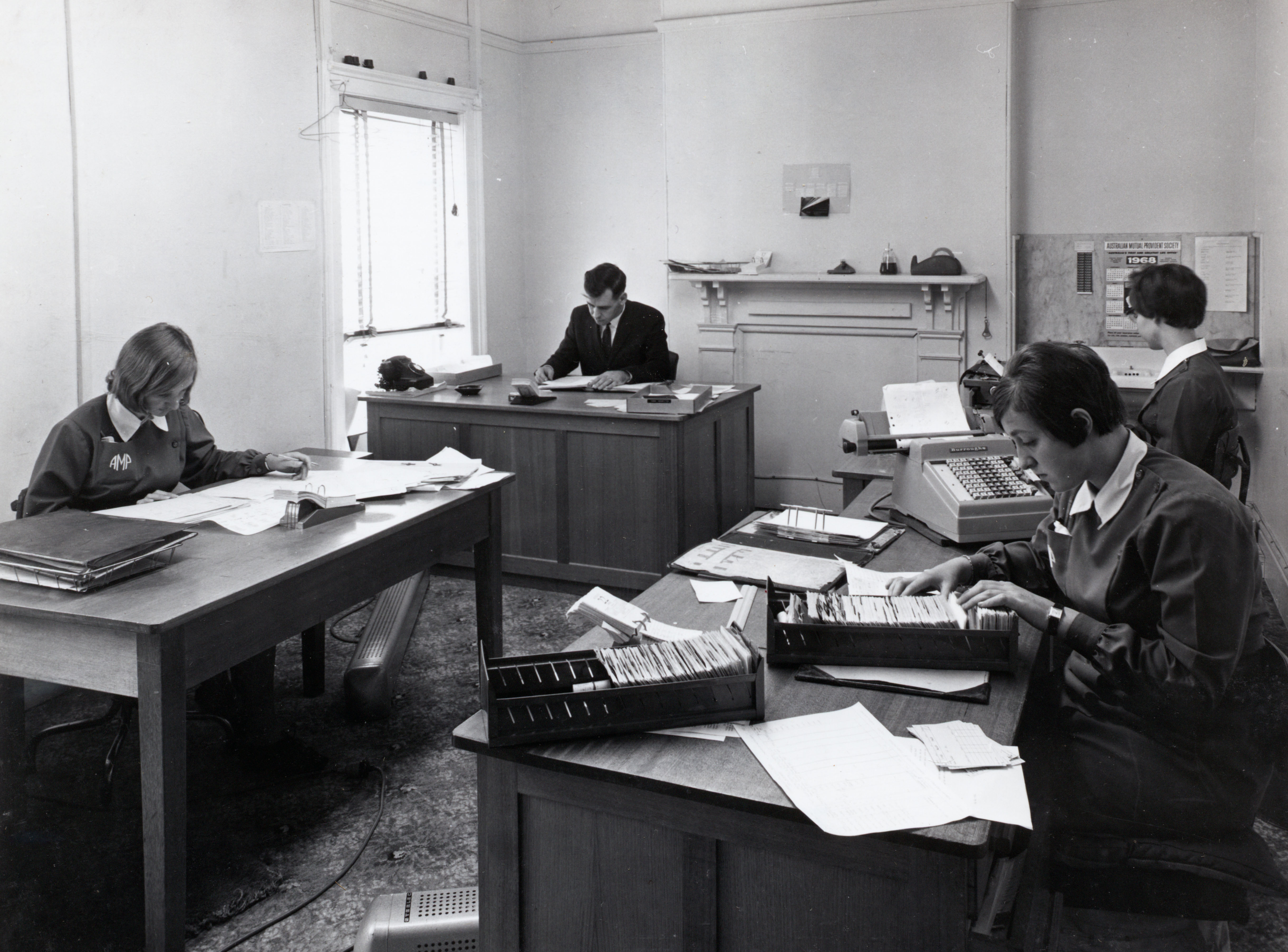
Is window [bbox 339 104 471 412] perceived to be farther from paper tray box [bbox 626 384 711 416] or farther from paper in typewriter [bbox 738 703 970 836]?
paper in typewriter [bbox 738 703 970 836]

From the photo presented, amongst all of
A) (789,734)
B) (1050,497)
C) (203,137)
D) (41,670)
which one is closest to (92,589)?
(41,670)

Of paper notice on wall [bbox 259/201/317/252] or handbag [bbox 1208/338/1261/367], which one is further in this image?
handbag [bbox 1208/338/1261/367]

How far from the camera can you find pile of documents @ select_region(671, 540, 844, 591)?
2291 millimetres

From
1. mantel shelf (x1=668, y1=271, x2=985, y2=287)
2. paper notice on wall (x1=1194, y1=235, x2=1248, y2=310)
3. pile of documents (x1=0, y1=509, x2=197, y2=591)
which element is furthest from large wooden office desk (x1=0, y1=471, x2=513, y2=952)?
paper notice on wall (x1=1194, y1=235, x2=1248, y2=310)

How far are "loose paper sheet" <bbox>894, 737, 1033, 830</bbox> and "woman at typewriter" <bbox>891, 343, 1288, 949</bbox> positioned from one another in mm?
369

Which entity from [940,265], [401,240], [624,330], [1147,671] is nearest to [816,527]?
[1147,671]

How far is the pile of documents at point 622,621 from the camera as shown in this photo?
193cm

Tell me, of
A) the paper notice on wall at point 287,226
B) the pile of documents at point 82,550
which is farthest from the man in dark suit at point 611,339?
the pile of documents at point 82,550

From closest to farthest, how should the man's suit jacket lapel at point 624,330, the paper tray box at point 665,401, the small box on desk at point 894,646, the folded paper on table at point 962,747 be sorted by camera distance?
the folded paper on table at point 962,747 < the small box on desk at point 894,646 < the paper tray box at point 665,401 < the man's suit jacket lapel at point 624,330

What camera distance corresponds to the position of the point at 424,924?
Result: 1996 millimetres

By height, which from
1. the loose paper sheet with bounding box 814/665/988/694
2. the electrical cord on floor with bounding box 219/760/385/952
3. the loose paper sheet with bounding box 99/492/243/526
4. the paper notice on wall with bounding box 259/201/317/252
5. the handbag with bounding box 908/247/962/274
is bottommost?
the electrical cord on floor with bounding box 219/760/385/952

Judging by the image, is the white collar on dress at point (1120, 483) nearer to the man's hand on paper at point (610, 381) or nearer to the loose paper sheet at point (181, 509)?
the loose paper sheet at point (181, 509)

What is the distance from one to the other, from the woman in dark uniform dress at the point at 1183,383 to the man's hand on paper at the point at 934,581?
1407 millimetres

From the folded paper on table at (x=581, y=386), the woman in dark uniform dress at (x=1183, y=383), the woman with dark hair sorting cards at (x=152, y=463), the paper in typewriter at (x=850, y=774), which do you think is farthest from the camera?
the folded paper on table at (x=581, y=386)
